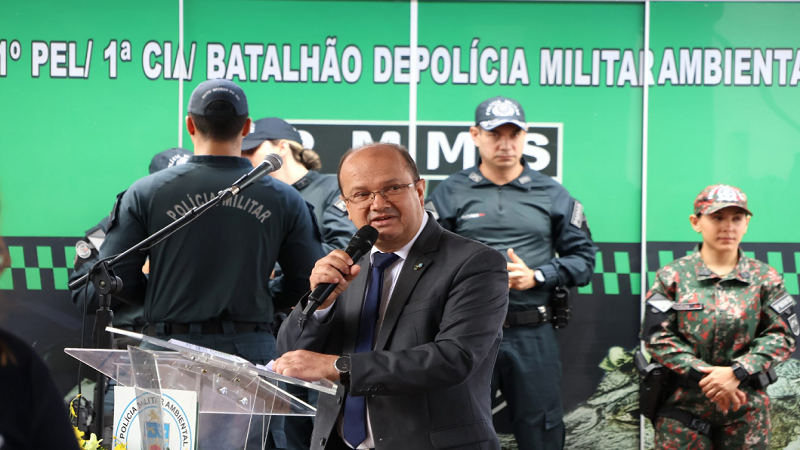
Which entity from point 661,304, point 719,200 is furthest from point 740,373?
point 719,200

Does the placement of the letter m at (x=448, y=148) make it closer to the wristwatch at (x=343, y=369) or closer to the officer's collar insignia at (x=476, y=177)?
the officer's collar insignia at (x=476, y=177)

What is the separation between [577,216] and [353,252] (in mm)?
2784

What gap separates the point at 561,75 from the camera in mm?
5230

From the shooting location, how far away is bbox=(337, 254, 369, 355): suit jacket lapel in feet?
7.50

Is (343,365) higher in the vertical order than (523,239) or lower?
lower

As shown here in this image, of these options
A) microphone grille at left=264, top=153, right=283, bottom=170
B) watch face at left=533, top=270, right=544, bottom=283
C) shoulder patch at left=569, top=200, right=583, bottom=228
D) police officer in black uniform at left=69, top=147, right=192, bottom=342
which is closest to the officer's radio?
watch face at left=533, top=270, right=544, bottom=283

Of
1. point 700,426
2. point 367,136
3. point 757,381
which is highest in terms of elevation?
point 367,136

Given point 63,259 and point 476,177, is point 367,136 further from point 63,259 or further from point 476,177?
point 63,259

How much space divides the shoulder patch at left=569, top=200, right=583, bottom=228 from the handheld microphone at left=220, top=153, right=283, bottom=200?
2376 millimetres

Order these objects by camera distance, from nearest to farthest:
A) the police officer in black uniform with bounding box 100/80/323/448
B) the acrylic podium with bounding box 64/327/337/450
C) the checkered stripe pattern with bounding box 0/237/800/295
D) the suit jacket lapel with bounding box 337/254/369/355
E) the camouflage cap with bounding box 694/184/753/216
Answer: the acrylic podium with bounding box 64/327/337/450 → the suit jacket lapel with bounding box 337/254/369/355 → the police officer in black uniform with bounding box 100/80/323/448 → the camouflage cap with bounding box 694/184/753/216 → the checkered stripe pattern with bounding box 0/237/800/295

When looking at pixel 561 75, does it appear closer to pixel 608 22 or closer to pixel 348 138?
pixel 608 22

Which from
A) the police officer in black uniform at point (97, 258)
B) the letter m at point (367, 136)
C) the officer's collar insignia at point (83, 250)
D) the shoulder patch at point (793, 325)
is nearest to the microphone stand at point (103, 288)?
the police officer in black uniform at point (97, 258)

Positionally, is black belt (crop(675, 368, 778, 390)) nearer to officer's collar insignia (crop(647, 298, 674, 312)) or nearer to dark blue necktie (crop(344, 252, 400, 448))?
officer's collar insignia (crop(647, 298, 674, 312))

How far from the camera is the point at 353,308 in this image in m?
2.32
